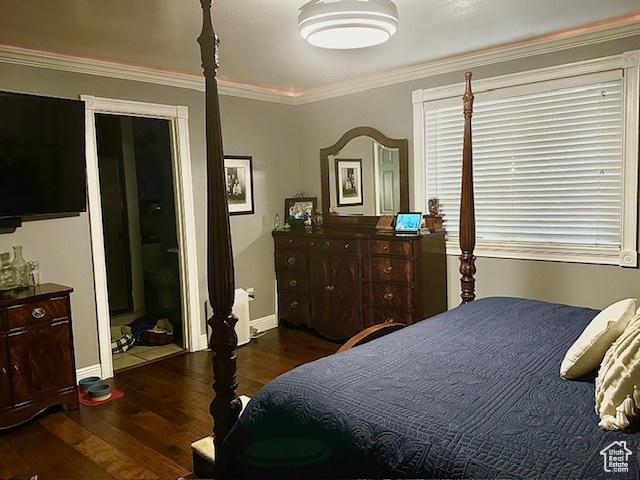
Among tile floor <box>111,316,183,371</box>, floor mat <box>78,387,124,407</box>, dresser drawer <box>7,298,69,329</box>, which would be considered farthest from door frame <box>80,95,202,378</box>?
dresser drawer <box>7,298,69,329</box>

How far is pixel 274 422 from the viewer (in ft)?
5.83

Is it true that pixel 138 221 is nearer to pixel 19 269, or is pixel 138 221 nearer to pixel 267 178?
pixel 267 178

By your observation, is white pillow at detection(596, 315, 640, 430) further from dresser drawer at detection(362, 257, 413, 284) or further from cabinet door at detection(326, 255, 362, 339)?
cabinet door at detection(326, 255, 362, 339)

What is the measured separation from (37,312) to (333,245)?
2.38 metres

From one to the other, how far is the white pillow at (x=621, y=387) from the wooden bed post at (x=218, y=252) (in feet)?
4.21

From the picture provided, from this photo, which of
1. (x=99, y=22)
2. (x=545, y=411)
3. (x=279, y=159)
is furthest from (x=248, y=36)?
(x=545, y=411)

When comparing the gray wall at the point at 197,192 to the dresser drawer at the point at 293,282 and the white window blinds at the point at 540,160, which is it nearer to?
the dresser drawer at the point at 293,282

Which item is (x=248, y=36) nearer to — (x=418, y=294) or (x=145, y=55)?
(x=145, y=55)

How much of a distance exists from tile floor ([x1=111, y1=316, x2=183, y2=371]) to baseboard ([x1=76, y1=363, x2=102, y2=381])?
9.0 inches

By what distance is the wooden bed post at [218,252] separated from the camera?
1.96 meters

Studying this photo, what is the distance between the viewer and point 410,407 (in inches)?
63.3

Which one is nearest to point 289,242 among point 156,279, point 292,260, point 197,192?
point 292,260

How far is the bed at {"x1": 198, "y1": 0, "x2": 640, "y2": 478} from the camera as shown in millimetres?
1382

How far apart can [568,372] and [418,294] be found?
2228 mm
